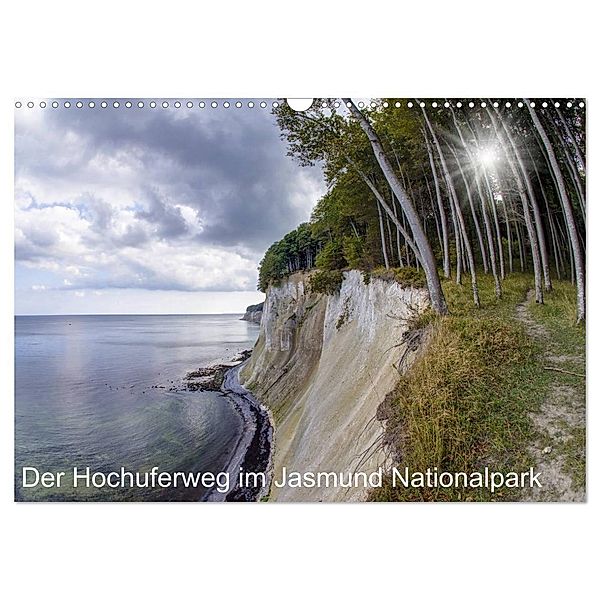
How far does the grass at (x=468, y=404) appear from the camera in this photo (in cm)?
304

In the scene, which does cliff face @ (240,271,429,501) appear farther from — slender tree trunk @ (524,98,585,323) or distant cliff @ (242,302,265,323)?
slender tree trunk @ (524,98,585,323)

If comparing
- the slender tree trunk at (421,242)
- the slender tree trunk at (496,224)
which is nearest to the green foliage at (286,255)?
the slender tree trunk at (421,242)

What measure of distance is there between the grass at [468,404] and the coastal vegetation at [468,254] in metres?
0.01

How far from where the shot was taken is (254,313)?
4922 millimetres

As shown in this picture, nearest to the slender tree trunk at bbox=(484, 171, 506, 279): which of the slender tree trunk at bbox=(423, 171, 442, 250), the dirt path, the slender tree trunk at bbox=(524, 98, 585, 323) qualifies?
the slender tree trunk at bbox=(423, 171, 442, 250)

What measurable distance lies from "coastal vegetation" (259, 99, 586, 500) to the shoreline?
3.63 ft

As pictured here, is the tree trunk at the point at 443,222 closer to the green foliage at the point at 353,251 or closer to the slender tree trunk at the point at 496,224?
the slender tree trunk at the point at 496,224

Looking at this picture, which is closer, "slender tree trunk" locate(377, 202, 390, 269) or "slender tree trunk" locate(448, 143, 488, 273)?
"slender tree trunk" locate(448, 143, 488, 273)

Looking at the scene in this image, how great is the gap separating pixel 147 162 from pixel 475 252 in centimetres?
401

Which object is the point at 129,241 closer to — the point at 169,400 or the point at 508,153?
the point at 169,400

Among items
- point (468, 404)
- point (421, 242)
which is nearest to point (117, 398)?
point (468, 404)

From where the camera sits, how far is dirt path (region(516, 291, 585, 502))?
9.77 ft

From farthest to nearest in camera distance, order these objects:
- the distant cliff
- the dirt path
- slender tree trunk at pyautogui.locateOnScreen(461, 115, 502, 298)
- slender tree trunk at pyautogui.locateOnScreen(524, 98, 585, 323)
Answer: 1. the distant cliff
2. slender tree trunk at pyautogui.locateOnScreen(461, 115, 502, 298)
3. slender tree trunk at pyautogui.locateOnScreen(524, 98, 585, 323)
4. the dirt path

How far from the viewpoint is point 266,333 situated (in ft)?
19.0
